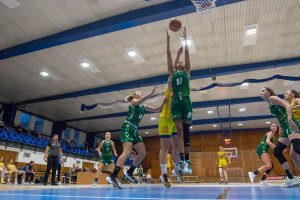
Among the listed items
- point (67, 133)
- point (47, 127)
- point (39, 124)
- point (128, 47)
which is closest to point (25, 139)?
point (39, 124)

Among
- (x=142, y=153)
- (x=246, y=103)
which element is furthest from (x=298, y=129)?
(x=246, y=103)

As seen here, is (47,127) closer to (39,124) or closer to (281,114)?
(39,124)

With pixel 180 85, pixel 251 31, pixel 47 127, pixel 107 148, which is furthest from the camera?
pixel 47 127

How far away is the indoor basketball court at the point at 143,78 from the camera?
4.56 m

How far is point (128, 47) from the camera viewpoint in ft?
36.7

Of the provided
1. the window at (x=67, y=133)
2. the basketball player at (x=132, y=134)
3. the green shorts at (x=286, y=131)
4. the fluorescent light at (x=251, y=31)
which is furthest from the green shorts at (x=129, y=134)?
the window at (x=67, y=133)

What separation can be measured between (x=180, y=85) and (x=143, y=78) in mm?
10437

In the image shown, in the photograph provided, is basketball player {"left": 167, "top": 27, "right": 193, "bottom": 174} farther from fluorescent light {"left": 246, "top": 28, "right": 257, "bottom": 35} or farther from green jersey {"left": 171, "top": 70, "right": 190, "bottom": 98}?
fluorescent light {"left": 246, "top": 28, "right": 257, "bottom": 35}

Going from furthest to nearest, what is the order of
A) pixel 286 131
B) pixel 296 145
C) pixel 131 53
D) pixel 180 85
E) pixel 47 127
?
pixel 47 127
pixel 131 53
pixel 286 131
pixel 296 145
pixel 180 85

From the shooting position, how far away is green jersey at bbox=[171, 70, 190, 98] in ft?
13.5

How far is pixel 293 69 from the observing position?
13.3m

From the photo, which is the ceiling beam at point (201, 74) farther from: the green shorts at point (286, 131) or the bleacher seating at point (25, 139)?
the green shorts at point (286, 131)

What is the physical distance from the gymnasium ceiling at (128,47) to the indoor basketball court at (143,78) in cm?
5

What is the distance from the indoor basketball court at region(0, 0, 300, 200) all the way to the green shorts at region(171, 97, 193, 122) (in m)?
0.02
